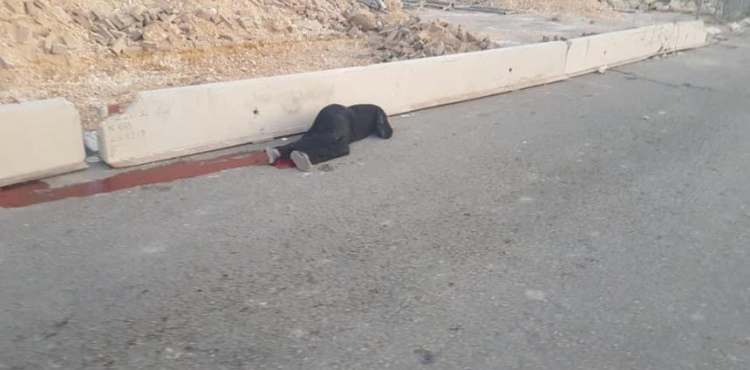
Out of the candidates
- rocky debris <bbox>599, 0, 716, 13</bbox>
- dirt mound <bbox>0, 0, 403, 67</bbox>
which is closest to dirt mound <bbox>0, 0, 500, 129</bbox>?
dirt mound <bbox>0, 0, 403, 67</bbox>

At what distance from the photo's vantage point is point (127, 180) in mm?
6227

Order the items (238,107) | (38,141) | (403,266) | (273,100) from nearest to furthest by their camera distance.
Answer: (403,266), (38,141), (238,107), (273,100)

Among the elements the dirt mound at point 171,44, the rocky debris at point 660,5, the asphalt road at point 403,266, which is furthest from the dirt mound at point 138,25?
the rocky debris at point 660,5

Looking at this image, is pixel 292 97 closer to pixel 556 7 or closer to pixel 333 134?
pixel 333 134

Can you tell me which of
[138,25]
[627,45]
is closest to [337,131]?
[138,25]

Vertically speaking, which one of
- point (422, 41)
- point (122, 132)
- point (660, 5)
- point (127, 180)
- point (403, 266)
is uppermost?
point (660, 5)

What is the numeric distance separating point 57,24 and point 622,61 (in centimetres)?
998

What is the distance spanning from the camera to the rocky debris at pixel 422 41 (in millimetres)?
12500

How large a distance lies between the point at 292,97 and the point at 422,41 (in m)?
5.65

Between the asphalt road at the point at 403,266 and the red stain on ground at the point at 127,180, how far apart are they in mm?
227

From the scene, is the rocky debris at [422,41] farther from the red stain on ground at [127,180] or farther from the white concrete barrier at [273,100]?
the red stain on ground at [127,180]

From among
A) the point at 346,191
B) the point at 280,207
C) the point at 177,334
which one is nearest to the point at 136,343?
the point at 177,334

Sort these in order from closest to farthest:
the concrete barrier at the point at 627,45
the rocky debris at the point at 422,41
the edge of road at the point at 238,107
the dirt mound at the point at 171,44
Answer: the edge of road at the point at 238,107, the dirt mound at the point at 171,44, the concrete barrier at the point at 627,45, the rocky debris at the point at 422,41

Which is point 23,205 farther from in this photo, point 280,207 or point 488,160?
point 488,160
